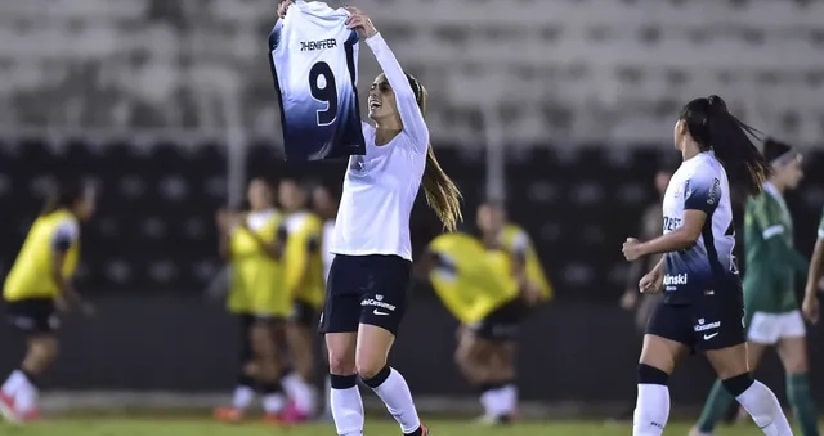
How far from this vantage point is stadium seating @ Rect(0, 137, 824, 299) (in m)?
17.5

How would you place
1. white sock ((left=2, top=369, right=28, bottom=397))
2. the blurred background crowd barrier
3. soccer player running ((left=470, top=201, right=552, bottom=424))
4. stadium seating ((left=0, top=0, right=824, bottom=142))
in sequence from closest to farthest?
white sock ((left=2, top=369, right=28, bottom=397)) → soccer player running ((left=470, top=201, right=552, bottom=424)) → the blurred background crowd barrier → stadium seating ((left=0, top=0, right=824, bottom=142))

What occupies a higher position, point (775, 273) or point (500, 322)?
point (775, 273)

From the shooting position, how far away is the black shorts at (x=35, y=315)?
14.4 m

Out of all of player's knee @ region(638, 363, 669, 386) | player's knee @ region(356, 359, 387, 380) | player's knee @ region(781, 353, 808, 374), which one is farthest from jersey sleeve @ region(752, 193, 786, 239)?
player's knee @ region(356, 359, 387, 380)

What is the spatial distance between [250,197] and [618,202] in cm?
432

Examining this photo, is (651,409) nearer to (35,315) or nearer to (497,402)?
(497,402)

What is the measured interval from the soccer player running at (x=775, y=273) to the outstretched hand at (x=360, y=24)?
332 cm

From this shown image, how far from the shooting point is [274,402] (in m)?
14.9

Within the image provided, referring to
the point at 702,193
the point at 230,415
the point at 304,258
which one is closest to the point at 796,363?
the point at 702,193

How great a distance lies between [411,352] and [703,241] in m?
8.50

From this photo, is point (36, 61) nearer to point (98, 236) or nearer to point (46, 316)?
point (98, 236)

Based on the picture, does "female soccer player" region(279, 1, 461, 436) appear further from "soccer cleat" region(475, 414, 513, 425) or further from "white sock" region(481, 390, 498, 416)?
"white sock" region(481, 390, 498, 416)

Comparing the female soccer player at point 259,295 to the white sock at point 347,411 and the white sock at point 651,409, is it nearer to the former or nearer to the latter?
the white sock at point 347,411

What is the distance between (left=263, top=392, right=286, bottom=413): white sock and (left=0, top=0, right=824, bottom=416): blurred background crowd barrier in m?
1.94
